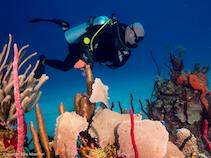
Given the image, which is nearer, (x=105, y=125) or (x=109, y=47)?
(x=105, y=125)

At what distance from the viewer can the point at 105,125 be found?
131 inches

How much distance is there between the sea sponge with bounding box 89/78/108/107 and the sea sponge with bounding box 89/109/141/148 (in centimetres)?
17

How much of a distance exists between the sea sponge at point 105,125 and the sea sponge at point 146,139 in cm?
22

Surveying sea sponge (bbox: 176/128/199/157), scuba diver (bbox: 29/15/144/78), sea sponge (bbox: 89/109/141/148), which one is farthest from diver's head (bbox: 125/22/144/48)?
sea sponge (bbox: 89/109/141/148)

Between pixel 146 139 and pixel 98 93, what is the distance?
3.03ft

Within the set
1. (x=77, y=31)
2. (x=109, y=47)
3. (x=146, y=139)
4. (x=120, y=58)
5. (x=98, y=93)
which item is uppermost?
(x=77, y=31)

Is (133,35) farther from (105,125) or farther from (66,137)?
(66,137)

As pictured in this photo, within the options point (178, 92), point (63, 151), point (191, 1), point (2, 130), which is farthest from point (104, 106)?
point (191, 1)

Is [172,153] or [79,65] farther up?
[79,65]

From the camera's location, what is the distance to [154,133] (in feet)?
9.66

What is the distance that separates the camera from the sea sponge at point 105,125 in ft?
10.5

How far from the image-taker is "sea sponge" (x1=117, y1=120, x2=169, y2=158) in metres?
2.90

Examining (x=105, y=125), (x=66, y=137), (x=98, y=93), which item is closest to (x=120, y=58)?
(x=98, y=93)

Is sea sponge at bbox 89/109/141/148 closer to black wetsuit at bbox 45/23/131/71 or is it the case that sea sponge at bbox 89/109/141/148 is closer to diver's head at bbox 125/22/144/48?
black wetsuit at bbox 45/23/131/71
